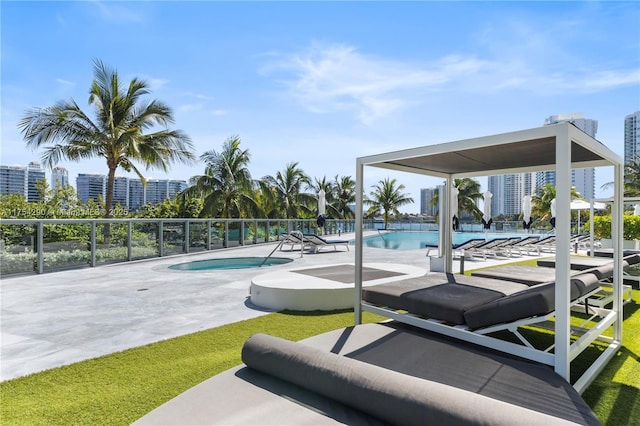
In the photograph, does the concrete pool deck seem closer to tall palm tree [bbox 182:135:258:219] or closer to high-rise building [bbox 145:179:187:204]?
tall palm tree [bbox 182:135:258:219]

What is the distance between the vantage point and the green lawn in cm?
278

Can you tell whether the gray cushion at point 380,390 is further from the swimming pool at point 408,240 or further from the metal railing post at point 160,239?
the swimming pool at point 408,240

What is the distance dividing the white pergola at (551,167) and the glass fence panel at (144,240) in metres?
9.85

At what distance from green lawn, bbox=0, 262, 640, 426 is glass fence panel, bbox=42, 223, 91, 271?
293 inches

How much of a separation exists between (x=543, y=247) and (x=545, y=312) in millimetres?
15833

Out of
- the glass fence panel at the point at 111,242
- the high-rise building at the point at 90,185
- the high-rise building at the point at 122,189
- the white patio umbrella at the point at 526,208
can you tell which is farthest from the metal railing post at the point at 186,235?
the high-rise building at the point at 90,185

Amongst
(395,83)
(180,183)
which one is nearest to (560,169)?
(395,83)

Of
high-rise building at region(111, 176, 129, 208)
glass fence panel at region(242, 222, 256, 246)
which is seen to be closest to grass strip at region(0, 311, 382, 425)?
glass fence panel at region(242, 222, 256, 246)

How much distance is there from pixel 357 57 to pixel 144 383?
8626 millimetres

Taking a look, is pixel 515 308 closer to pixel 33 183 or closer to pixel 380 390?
pixel 380 390

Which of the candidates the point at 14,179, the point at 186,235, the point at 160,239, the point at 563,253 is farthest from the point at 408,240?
the point at 14,179

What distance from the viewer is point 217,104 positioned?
15.5 meters

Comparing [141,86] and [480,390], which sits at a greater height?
[141,86]

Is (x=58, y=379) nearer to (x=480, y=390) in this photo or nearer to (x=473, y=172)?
(x=480, y=390)
